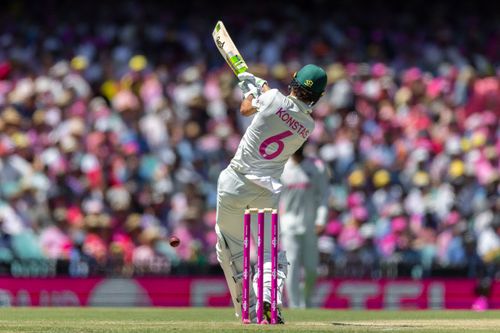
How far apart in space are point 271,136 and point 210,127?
948 centimetres

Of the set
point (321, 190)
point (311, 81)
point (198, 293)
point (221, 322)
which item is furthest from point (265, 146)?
point (198, 293)

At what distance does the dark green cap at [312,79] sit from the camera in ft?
34.0

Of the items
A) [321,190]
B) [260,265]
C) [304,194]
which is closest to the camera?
[260,265]

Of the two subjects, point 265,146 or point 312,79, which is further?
point 265,146

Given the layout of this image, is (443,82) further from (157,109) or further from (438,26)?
(157,109)

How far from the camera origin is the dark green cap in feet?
34.0

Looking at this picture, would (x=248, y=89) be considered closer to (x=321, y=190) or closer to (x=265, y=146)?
(x=265, y=146)

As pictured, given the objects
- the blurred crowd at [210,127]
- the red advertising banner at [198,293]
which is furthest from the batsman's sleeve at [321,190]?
the red advertising banner at [198,293]

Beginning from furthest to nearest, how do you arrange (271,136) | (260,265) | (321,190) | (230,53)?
(321,190)
(230,53)
(271,136)
(260,265)

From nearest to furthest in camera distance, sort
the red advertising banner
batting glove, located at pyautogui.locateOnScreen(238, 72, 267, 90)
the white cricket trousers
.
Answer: the white cricket trousers < batting glove, located at pyautogui.locateOnScreen(238, 72, 267, 90) < the red advertising banner

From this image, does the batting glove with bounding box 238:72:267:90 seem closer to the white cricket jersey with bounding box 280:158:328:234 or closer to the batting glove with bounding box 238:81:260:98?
the batting glove with bounding box 238:81:260:98

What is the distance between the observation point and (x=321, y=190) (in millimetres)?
15664

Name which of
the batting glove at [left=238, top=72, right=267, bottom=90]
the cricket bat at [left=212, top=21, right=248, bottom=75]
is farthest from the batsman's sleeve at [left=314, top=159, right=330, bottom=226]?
the batting glove at [left=238, top=72, right=267, bottom=90]

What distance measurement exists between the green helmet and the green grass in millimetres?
1674
